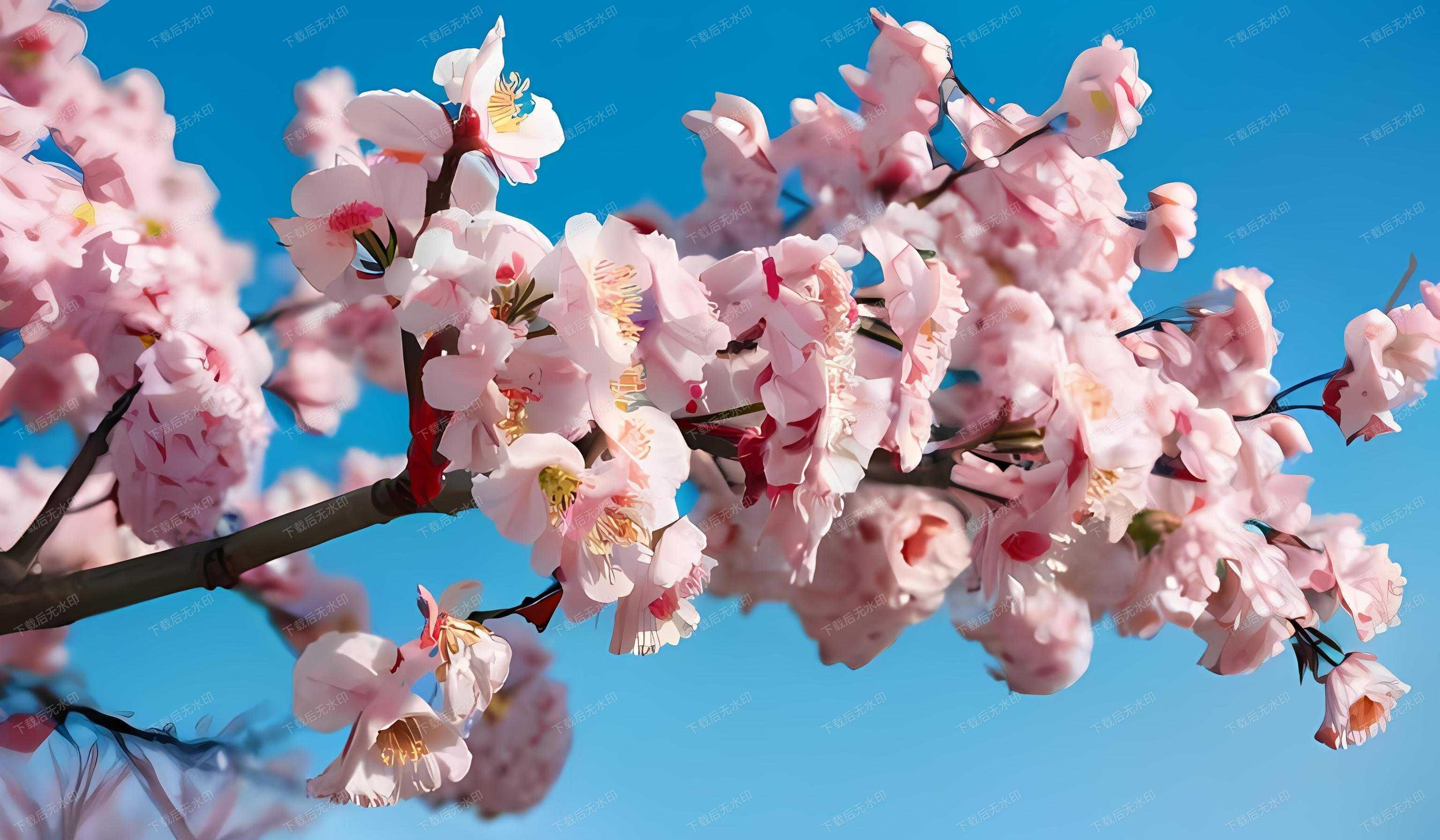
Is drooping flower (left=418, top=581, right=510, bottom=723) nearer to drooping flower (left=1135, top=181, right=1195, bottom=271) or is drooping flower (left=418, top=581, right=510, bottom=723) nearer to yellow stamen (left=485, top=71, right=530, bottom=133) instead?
yellow stamen (left=485, top=71, right=530, bottom=133)

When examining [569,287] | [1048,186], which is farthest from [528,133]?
[1048,186]

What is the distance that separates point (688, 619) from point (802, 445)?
92 mm

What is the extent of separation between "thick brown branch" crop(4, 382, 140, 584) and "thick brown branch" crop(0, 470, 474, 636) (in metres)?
0.02

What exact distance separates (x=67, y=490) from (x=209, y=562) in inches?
6.3

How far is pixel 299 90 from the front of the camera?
62 centimetres

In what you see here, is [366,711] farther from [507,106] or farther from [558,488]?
[507,106]

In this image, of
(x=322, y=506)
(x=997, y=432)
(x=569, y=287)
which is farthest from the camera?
(x=997, y=432)

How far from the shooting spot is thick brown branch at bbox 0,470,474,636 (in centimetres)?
45

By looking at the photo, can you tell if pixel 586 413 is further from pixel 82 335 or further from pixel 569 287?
pixel 82 335

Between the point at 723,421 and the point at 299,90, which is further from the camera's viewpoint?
the point at 299,90

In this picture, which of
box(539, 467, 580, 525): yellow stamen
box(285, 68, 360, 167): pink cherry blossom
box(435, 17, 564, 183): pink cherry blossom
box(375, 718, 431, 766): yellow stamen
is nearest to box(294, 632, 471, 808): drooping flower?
box(375, 718, 431, 766): yellow stamen

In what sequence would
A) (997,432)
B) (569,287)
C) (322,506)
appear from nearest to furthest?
(569,287), (322,506), (997,432)

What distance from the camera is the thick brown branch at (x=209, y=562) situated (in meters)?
0.45

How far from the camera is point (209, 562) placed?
1.57 ft
